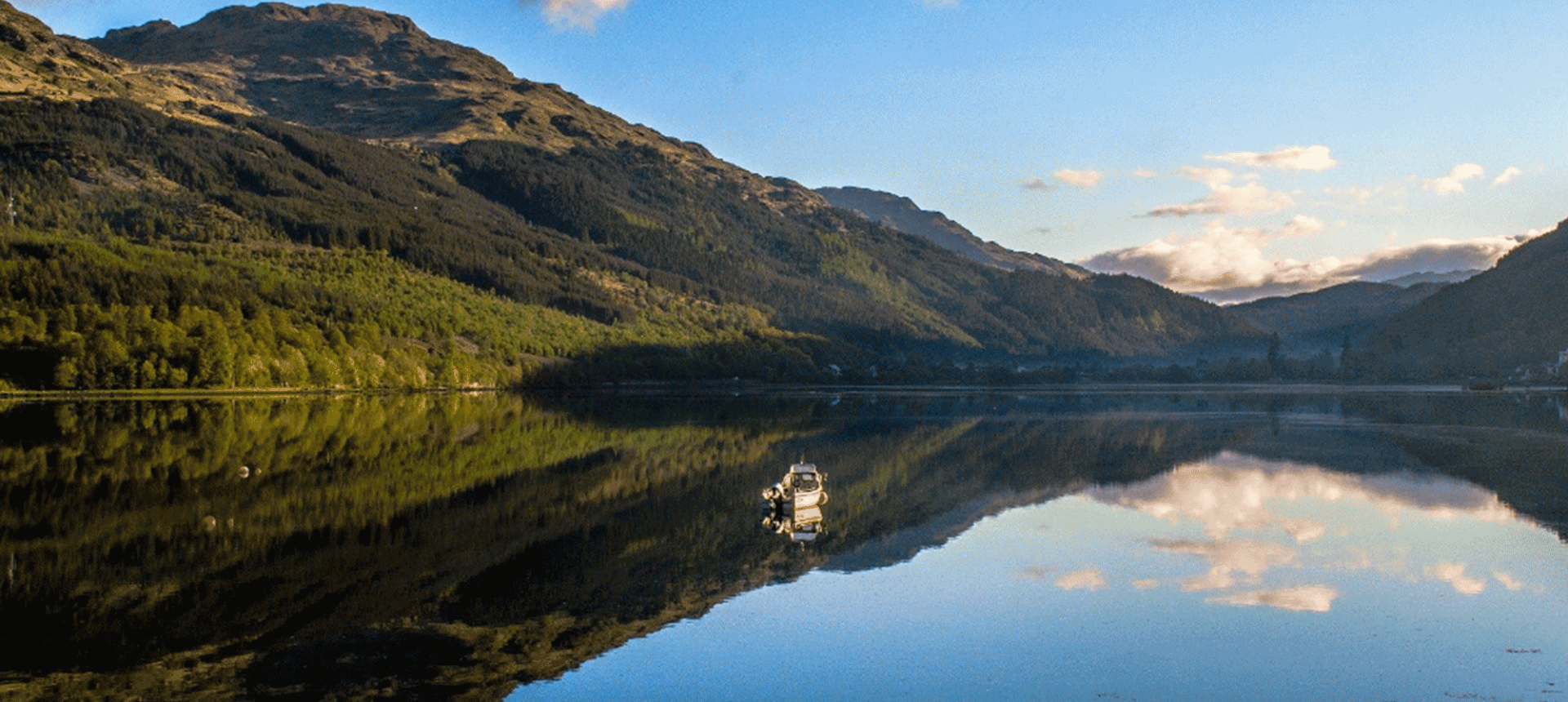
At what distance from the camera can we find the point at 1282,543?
41.0 m

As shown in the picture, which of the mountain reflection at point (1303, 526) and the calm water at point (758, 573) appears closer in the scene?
the calm water at point (758, 573)

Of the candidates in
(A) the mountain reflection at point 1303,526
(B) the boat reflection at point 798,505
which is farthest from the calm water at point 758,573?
(B) the boat reflection at point 798,505

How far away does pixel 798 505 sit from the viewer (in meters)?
46.4

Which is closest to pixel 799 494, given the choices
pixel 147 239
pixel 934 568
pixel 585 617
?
pixel 934 568

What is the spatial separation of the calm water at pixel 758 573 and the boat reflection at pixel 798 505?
36cm

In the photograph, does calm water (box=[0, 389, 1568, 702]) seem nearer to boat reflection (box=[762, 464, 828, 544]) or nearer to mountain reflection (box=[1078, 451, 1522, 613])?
mountain reflection (box=[1078, 451, 1522, 613])

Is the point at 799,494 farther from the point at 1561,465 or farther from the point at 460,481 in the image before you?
the point at 1561,465

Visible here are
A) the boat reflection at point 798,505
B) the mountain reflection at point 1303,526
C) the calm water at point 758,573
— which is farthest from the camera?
the boat reflection at point 798,505

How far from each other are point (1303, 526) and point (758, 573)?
71.0 ft

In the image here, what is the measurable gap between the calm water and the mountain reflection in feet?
0.70

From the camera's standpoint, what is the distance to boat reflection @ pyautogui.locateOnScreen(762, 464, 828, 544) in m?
43.0

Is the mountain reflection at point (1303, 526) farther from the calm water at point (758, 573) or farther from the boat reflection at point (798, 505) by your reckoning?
the boat reflection at point (798, 505)

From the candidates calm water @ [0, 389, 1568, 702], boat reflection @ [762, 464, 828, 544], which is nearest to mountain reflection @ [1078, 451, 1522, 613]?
calm water @ [0, 389, 1568, 702]

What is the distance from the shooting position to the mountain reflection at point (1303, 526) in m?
34.0
